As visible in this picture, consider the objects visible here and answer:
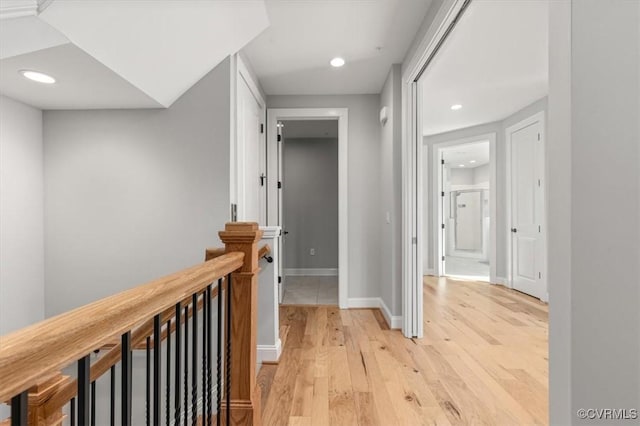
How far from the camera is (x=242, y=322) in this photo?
1.38 metres

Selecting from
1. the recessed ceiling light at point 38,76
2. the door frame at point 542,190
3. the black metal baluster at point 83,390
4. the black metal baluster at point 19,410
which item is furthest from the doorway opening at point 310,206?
the black metal baluster at point 19,410

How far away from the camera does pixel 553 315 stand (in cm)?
93

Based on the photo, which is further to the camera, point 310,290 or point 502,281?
point 502,281

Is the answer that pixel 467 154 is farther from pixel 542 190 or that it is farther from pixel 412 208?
pixel 412 208

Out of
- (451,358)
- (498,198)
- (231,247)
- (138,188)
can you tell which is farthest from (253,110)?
(498,198)

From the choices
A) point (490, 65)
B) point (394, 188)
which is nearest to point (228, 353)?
point (394, 188)

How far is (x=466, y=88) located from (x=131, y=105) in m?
3.42

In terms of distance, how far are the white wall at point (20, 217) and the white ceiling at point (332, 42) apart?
1698 mm

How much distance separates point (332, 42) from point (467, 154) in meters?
5.19

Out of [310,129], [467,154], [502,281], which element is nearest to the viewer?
[502,281]

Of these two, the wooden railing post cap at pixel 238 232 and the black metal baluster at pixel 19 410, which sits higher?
the wooden railing post cap at pixel 238 232

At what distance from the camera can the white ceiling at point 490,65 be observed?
2.34 meters

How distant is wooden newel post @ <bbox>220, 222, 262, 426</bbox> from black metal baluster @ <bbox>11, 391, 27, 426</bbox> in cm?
93

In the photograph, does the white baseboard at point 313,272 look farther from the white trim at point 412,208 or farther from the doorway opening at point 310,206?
the white trim at point 412,208
